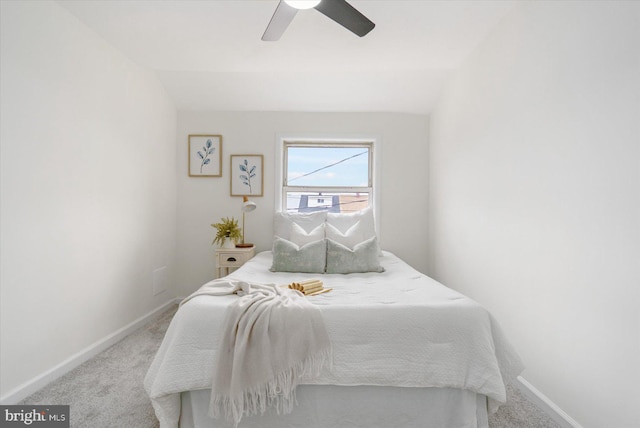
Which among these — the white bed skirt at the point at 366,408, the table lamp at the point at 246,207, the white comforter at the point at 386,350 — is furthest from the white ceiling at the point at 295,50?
the white bed skirt at the point at 366,408

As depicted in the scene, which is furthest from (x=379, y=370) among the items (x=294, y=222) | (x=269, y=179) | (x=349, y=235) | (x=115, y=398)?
(x=269, y=179)

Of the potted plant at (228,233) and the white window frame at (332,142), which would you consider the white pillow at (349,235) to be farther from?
the potted plant at (228,233)

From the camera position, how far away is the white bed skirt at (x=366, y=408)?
5.12ft

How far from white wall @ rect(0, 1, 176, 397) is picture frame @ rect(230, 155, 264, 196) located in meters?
0.84

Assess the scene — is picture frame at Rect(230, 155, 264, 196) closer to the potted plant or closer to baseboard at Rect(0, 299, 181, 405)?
the potted plant

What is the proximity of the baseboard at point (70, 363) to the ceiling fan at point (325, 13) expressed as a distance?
7.88 feet

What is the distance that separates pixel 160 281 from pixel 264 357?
240 centimetres

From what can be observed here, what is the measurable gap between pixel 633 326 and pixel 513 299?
32.9 inches

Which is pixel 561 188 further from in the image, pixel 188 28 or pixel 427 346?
pixel 188 28

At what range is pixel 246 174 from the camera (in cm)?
379

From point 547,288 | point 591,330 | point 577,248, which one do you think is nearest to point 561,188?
point 577,248

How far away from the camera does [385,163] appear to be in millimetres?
3793

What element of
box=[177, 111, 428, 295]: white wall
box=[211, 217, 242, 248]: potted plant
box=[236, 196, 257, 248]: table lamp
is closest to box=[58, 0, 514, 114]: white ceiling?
box=[177, 111, 428, 295]: white wall

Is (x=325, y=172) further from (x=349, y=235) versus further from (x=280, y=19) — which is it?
(x=280, y=19)
